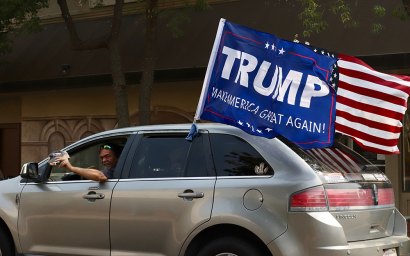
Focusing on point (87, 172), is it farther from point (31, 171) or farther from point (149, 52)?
point (149, 52)

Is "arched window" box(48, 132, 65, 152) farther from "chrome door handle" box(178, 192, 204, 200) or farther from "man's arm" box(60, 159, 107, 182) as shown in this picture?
"chrome door handle" box(178, 192, 204, 200)

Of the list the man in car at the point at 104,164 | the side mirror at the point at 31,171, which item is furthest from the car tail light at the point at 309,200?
the side mirror at the point at 31,171

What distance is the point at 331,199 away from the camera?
15.8 ft

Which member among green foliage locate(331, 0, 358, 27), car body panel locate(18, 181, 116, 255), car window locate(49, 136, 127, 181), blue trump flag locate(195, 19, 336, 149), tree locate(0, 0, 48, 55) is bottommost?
car body panel locate(18, 181, 116, 255)

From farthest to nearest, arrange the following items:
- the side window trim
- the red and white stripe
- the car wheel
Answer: the red and white stripe → the side window trim → the car wheel

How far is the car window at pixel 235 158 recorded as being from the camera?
5.14 m

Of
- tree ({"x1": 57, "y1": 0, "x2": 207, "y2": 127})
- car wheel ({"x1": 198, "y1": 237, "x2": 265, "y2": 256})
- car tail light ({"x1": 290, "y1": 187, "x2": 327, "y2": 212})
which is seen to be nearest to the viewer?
car tail light ({"x1": 290, "y1": 187, "x2": 327, "y2": 212})

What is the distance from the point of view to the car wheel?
4906mm

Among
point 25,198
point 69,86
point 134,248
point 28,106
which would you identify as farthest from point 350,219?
point 28,106

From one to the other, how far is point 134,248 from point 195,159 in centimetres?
97

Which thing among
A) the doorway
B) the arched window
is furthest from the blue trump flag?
the doorway

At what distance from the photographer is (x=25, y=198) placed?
627 cm

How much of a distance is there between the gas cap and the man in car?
152 cm

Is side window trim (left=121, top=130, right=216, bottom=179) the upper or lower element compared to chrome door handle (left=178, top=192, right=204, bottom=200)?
upper
